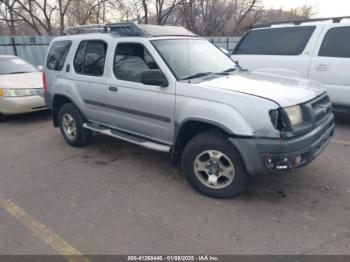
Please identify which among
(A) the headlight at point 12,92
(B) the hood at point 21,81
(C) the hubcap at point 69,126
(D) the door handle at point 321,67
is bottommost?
(C) the hubcap at point 69,126

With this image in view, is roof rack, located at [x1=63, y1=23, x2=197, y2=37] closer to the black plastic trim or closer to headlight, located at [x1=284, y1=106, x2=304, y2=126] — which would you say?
the black plastic trim

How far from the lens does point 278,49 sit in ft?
21.1

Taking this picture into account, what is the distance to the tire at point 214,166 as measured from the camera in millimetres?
3204

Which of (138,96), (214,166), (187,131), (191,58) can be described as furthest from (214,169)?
(191,58)

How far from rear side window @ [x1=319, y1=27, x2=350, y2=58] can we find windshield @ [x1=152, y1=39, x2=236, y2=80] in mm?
2544

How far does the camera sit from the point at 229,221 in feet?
9.87

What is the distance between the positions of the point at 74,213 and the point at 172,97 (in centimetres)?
167

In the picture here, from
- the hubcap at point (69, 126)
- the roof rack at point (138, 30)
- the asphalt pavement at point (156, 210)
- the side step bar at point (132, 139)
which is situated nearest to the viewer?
the asphalt pavement at point (156, 210)

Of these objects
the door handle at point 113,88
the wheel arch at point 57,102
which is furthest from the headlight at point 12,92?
the door handle at point 113,88

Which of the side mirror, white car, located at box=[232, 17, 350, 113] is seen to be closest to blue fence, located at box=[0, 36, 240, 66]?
white car, located at box=[232, 17, 350, 113]

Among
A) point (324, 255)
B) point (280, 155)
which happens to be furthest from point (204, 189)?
point (324, 255)

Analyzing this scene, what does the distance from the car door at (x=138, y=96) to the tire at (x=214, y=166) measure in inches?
16.8

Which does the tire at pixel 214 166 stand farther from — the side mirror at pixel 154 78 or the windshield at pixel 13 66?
the windshield at pixel 13 66

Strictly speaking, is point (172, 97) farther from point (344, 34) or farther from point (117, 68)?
point (344, 34)
